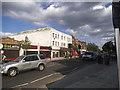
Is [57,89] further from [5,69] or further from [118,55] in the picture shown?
[5,69]

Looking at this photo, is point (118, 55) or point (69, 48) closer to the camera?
point (118, 55)

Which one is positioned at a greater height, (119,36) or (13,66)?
(119,36)

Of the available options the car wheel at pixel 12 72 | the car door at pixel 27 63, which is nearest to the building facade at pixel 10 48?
the car door at pixel 27 63

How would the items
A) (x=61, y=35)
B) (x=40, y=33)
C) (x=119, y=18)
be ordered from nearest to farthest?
(x=119, y=18)
(x=40, y=33)
(x=61, y=35)

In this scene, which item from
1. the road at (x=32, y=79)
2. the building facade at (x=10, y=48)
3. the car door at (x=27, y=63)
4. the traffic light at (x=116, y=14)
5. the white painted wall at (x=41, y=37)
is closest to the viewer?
the traffic light at (x=116, y=14)

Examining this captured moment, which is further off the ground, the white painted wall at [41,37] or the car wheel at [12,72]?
the white painted wall at [41,37]

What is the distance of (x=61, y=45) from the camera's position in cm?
4394

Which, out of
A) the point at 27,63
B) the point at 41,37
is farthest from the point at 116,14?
the point at 41,37

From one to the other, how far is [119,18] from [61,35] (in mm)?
41064

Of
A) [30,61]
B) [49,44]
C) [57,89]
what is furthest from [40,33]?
[57,89]

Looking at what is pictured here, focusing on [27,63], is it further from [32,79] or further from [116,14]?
[116,14]

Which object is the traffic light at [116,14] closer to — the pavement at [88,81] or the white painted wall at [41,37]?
the pavement at [88,81]

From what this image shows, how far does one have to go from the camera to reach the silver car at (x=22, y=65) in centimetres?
827

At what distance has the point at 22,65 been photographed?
9102 mm
